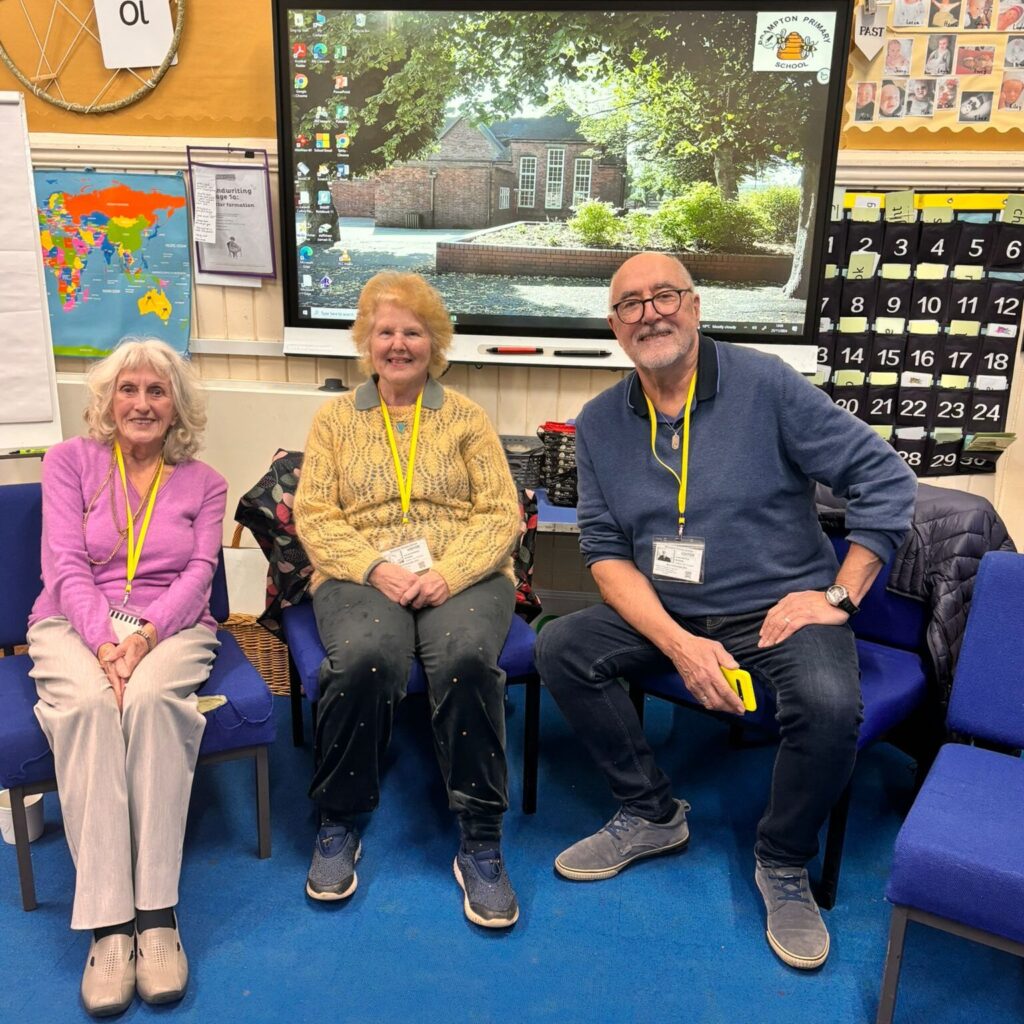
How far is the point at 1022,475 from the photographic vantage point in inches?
116

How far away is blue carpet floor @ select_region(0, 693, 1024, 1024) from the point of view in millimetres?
1573

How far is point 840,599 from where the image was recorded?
1812 mm

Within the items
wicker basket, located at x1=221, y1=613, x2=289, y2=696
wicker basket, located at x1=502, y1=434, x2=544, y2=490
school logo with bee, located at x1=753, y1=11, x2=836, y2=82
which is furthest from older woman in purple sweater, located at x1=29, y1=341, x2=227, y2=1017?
school logo with bee, located at x1=753, y1=11, x2=836, y2=82

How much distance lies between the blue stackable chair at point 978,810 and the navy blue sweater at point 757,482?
239mm

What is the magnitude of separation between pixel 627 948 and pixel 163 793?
954 mm

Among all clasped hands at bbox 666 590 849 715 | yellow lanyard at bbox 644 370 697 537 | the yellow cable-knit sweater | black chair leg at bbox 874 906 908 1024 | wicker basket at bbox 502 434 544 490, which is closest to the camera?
black chair leg at bbox 874 906 908 1024

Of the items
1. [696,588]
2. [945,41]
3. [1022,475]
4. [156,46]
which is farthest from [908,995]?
[156,46]

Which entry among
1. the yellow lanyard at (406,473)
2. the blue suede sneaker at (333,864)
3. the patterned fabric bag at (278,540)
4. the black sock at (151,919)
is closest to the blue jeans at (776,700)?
the yellow lanyard at (406,473)

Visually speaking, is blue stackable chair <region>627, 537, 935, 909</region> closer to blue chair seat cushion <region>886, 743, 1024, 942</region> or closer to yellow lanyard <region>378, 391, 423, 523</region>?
blue chair seat cushion <region>886, 743, 1024, 942</region>

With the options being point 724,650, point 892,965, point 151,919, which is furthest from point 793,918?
point 151,919

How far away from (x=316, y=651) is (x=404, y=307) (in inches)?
32.4

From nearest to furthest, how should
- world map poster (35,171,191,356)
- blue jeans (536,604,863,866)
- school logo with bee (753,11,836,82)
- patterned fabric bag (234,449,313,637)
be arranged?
blue jeans (536,604,863,866) < patterned fabric bag (234,449,313,637) < school logo with bee (753,11,836,82) < world map poster (35,171,191,356)

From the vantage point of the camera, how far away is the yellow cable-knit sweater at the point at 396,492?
2014 mm

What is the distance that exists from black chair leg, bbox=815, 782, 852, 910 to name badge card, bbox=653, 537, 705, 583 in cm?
53
